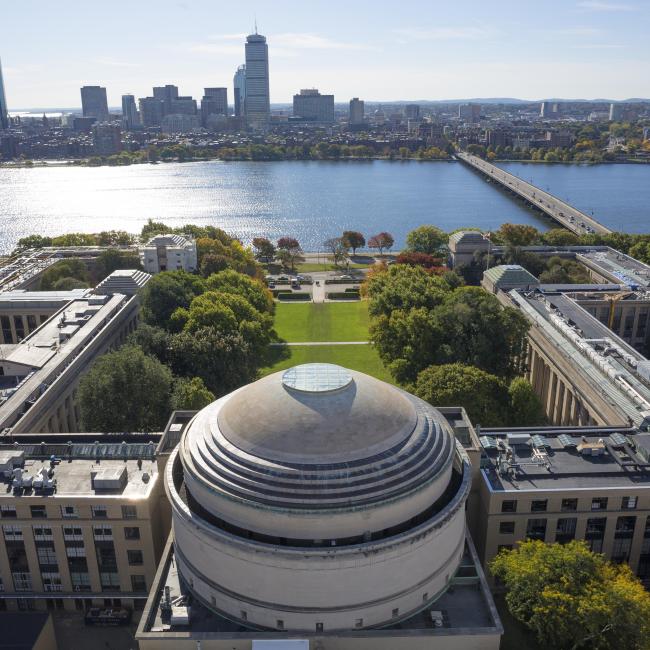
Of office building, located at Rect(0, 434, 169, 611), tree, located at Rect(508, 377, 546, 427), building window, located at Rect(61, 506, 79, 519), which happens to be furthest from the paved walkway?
building window, located at Rect(61, 506, 79, 519)

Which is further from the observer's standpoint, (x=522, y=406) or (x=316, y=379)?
(x=522, y=406)

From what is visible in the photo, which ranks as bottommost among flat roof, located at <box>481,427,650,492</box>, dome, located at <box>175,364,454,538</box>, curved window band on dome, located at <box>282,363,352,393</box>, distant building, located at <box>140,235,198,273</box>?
flat roof, located at <box>481,427,650,492</box>

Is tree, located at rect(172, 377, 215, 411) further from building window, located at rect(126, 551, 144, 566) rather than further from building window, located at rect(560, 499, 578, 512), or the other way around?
building window, located at rect(560, 499, 578, 512)

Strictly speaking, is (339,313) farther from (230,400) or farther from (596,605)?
(596,605)

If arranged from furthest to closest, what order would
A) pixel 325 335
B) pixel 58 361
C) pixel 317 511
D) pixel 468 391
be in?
pixel 325 335 < pixel 58 361 < pixel 468 391 < pixel 317 511

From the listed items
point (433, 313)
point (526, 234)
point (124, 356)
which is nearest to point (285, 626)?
point (124, 356)

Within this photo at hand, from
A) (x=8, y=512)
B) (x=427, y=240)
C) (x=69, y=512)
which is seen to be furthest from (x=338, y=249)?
(x=8, y=512)

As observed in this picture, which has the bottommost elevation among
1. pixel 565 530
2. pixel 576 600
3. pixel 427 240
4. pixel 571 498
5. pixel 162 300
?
pixel 565 530

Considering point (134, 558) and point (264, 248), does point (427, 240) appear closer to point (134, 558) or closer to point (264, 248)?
point (264, 248)
